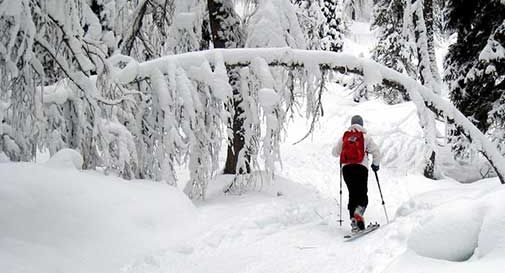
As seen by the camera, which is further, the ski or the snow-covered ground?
the ski

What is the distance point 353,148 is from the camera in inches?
285

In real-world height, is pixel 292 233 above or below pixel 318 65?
below

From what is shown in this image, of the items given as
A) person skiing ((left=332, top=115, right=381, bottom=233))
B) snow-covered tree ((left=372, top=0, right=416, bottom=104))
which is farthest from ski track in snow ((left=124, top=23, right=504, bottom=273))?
snow-covered tree ((left=372, top=0, right=416, bottom=104))

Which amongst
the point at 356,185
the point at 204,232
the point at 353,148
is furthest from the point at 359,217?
the point at 204,232

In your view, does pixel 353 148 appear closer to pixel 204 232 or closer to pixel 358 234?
pixel 358 234

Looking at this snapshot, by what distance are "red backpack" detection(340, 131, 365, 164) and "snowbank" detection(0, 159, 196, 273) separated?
258cm

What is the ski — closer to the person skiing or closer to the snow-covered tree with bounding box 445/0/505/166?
the person skiing

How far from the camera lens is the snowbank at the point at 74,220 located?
4.53m

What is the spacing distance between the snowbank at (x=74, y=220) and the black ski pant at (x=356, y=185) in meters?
2.48

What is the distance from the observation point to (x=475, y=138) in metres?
8.05

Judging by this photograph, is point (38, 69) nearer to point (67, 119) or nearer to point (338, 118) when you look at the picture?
point (67, 119)

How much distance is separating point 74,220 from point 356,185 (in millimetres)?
4076

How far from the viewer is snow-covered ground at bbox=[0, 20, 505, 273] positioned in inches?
130

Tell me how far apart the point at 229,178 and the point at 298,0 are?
514cm
